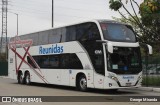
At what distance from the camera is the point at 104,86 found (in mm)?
20656

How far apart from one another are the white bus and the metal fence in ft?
16.4

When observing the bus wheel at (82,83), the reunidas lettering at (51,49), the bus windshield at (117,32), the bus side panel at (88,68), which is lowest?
the bus wheel at (82,83)

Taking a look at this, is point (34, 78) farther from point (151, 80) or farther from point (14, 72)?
point (151, 80)

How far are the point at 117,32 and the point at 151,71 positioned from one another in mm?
6502

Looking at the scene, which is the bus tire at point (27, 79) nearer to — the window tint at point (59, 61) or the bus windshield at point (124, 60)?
the window tint at point (59, 61)

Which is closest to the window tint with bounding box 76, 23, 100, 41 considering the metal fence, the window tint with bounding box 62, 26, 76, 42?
the window tint with bounding box 62, 26, 76, 42

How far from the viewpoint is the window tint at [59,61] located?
76.2ft

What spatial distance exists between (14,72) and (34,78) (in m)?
4.01

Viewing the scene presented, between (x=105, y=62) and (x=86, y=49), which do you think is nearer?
(x=105, y=62)

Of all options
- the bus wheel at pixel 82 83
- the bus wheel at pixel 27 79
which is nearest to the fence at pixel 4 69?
the bus wheel at pixel 27 79

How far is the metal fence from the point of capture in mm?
26411

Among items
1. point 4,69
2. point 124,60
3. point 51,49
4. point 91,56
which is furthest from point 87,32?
point 4,69

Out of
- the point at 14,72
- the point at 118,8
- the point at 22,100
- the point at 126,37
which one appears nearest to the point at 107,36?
the point at 126,37

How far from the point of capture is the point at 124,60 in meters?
21.1
